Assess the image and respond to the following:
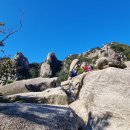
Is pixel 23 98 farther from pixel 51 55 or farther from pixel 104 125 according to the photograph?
pixel 51 55

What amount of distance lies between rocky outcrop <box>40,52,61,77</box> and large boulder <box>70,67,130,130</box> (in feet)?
181

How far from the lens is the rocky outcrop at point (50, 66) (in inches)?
2926

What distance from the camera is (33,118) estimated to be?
1018 centimetres

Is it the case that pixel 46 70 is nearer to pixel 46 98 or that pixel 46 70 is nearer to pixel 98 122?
pixel 46 98

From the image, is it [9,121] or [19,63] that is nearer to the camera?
[9,121]

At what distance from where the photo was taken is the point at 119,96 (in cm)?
1526

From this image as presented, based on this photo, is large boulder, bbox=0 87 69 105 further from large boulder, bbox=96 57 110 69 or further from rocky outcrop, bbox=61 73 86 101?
large boulder, bbox=96 57 110 69

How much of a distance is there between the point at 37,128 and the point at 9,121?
3.33 feet

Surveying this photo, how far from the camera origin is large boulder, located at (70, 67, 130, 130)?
13.9 metres

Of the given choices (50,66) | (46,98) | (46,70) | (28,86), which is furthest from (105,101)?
(50,66)

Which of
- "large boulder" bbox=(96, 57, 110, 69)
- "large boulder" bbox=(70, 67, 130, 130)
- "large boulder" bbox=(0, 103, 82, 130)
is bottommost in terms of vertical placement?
"large boulder" bbox=(0, 103, 82, 130)

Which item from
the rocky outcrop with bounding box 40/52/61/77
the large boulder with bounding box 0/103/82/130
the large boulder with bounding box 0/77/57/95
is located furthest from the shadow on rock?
the rocky outcrop with bounding box 40/52/61/77

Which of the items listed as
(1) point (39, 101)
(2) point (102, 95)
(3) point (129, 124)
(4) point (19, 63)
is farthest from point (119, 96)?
(4) point (19, 63)

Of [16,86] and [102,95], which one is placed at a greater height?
[16,86]
